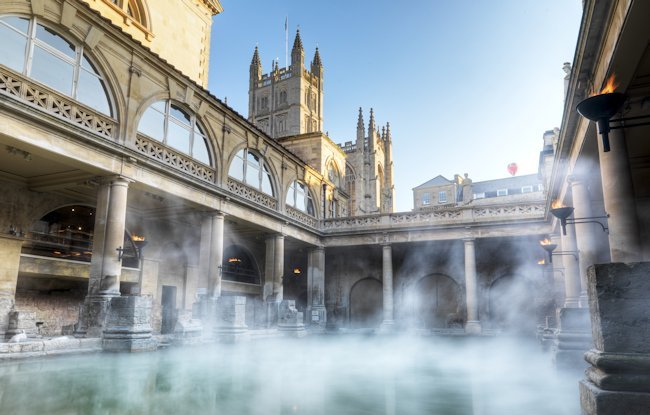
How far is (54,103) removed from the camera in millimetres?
11922

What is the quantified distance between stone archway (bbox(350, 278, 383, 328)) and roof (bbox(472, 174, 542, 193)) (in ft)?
124

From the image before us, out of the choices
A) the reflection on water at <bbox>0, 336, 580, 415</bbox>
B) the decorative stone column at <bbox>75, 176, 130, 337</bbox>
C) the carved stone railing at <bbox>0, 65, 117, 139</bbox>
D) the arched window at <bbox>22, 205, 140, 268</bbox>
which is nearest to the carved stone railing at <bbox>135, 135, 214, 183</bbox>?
the carved stone railing at <bbox>0, 65, 117, 139</bbox>

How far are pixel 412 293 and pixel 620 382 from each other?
79.5 feet

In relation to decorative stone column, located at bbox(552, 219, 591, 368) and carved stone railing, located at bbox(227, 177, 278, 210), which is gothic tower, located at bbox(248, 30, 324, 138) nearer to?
carved stone railing, located at bbox(227, 177, 278, 210)

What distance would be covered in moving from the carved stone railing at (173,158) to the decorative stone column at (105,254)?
5.24 ft

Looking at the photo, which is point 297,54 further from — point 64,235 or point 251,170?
point 64,235

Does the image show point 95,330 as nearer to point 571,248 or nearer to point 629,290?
point 629,290

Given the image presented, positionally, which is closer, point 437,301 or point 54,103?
point 54,103

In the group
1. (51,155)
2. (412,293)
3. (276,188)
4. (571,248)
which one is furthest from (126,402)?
(412,293)

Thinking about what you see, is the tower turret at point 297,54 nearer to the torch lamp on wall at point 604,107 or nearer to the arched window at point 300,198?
the arched window at point 300,198

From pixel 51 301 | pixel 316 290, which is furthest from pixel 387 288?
pixel 51 301

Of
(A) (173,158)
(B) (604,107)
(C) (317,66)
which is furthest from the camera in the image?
(C) (317,66)

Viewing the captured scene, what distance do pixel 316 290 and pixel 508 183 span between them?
1691 inches

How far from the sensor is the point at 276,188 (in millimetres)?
22719
